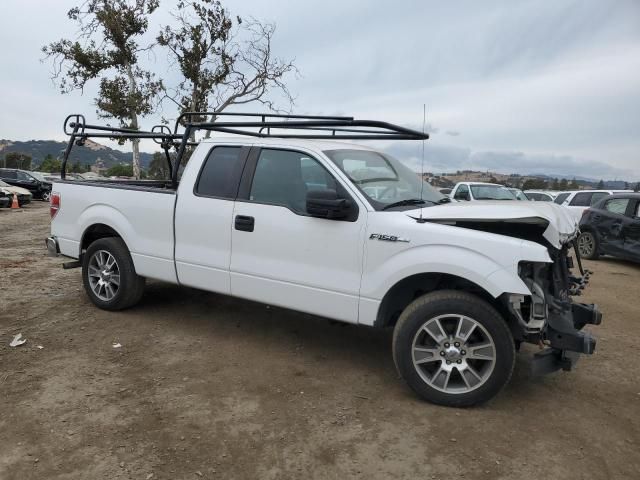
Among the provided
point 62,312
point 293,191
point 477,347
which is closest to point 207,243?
point 293,191

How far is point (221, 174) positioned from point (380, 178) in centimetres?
146

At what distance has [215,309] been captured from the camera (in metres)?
5.81

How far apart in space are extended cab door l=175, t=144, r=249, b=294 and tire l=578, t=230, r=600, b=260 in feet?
28.5

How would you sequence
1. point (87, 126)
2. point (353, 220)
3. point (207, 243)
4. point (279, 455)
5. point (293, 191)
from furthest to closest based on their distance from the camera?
1. point (87, 126)
2. point (207, 243)
3. point (293, 191)
4. point (353, 220)
5. point (279, 455)

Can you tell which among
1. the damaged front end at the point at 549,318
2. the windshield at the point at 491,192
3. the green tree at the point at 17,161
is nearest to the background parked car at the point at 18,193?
the windshield at the point at 491,192

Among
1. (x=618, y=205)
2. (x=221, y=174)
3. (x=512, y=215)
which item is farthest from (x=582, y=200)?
(x=221, y=174)

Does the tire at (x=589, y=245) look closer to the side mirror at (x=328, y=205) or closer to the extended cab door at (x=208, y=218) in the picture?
the side mirror at (x=328, y=205)

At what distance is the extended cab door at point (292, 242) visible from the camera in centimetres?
397

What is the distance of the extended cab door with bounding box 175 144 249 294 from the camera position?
4602mm

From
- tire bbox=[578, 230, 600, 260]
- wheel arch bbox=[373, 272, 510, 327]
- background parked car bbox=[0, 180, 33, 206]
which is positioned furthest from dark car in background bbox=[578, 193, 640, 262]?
background parked car bbox=[0, 180, 33, 206]

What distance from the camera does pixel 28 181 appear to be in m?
26.5

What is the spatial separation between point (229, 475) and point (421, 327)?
1594 mm

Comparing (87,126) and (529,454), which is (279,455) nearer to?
(529,454)

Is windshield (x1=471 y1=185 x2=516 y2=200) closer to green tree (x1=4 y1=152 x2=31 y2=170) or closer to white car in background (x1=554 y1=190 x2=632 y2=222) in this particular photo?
white car in background (x1=554 y1=190 x2=632 y2=222)
